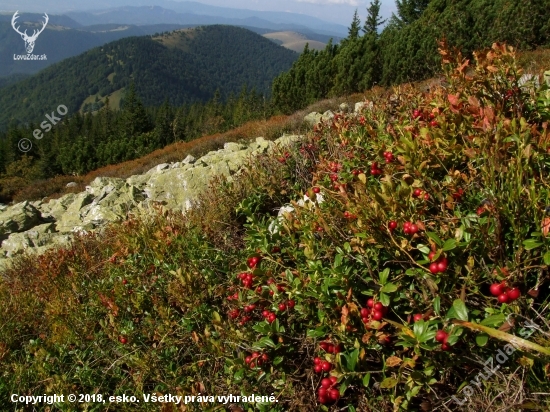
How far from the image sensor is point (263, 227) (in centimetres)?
228

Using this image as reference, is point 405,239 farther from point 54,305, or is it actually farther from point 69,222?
point 69,222

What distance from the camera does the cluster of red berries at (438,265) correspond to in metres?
1.44

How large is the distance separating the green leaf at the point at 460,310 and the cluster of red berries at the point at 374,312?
0.32 m

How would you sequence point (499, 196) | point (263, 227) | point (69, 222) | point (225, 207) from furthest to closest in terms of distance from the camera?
1. point (69, 222)
2. point (225, 207)
3. point (263, 227)
4. point (499, 196)

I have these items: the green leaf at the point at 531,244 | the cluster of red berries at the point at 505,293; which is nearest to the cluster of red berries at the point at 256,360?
the cluster of red berries at the point at 505,293

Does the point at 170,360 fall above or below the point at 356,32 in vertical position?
below

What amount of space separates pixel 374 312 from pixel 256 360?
63 cm

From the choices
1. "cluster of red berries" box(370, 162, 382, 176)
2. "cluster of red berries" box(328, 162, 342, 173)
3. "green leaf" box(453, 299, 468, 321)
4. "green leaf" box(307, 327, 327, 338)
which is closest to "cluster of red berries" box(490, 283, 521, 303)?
"green leaf" box(453, 299, 468, 321)

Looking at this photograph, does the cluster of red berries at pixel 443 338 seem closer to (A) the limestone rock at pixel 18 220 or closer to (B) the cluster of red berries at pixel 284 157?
(B) the cluster of red berries at pixel 284 157

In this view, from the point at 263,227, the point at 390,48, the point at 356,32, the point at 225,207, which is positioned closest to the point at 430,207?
the point at 263,227

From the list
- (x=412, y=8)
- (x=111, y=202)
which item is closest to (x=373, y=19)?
(x=412, y=8)

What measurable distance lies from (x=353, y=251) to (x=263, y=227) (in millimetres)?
626

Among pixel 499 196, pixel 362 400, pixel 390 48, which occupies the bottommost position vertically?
pixel 362 400

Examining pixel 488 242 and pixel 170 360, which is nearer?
pixel 488 242
